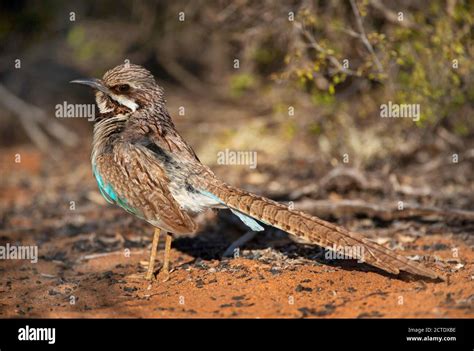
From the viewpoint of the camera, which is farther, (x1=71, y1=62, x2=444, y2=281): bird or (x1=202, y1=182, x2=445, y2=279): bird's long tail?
(x1=71, y1=62, x2=444, y2=281): bird

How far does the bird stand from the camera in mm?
5621

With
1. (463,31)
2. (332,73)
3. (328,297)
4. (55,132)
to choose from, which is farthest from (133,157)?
(55,132)

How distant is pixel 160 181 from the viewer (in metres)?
6.32

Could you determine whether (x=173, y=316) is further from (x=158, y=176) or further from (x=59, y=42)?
(x=59, y=42)

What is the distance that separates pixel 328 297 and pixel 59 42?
1156 cm

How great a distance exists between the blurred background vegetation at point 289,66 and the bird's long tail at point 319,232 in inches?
94.7

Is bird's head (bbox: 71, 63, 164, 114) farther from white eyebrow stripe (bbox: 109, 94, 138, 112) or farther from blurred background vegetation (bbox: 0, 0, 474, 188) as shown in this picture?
blurred background vegetation (bbox: 0, 0, 474, 188)

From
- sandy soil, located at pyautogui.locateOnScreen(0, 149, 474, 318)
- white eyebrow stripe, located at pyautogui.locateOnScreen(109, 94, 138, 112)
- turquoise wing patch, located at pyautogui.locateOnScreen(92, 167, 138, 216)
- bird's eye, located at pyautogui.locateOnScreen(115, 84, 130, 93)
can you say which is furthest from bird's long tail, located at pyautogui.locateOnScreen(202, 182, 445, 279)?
bird's eye, located at pyautogui.locateOnScreen(115, 84, 130, 93)

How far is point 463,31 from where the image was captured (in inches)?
349

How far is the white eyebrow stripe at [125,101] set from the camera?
6.92 m

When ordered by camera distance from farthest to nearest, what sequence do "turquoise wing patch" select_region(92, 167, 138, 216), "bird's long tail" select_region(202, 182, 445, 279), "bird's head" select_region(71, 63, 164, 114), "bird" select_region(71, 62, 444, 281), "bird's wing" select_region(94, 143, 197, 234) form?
1. "bird's head" select_region(71, 63, 164, 114)
2. "turquoise wing patch" select_region(92, 167, 138, 216)
3. "bird's wing" select_region(94, 143, 197, 234)
4. "bird" select_region(71, 62, 444, 281)
5. "bird's long tail" select_region(202, 182, 445, 279)

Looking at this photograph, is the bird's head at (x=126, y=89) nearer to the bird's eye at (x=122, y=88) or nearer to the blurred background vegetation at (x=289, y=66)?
the bird's eye at (x=122, y=88)

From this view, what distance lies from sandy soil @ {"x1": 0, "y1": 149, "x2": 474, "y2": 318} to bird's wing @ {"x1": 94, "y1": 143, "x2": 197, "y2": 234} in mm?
652

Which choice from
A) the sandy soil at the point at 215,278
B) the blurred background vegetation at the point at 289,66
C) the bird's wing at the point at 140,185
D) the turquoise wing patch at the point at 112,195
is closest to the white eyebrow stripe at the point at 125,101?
the bird's wing at the point at 140,185
